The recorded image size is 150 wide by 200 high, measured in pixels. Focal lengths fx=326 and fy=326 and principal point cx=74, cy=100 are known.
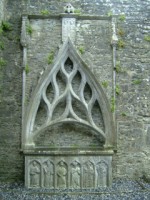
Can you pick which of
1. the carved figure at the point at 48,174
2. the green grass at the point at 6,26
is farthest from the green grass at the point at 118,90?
the green grass at the point at 6,26

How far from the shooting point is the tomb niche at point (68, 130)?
704 cm

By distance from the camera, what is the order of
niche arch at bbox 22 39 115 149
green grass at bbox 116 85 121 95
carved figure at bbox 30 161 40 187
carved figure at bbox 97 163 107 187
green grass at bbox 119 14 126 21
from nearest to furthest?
carved figure at bbox 30 161 40 187 → carved figure at bbox 97 163 107 187 → niche arch at bbox 22 39 115 149 → green grass at bbox 116 85 121 95 → green grass at bbox 119 14 126 21

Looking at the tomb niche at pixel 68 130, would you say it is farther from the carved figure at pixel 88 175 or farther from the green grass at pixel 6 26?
the green grass at pixel 6 26

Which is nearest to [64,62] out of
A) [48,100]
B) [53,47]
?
[53,47]

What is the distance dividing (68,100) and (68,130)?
72 cm

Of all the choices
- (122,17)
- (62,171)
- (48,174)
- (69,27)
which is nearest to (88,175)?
(62,171)

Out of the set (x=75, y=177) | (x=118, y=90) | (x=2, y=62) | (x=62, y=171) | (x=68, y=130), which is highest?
(x=2, y=62)

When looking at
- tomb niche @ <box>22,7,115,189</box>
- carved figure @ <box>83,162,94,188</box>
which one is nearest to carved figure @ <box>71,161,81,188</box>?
tomb niche @ <box>22,7,115,189</box>

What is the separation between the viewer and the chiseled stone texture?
7.56 meters

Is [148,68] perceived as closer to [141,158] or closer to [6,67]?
[141,158]

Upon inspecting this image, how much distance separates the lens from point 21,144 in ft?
24.3

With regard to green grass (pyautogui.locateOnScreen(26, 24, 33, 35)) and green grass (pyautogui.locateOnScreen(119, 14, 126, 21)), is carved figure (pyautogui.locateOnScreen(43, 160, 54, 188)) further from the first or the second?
green grass (pyautogui.locateOnScreen(119, 14, 126, 21))

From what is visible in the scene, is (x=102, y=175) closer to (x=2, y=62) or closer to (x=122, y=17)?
(x=2, y=62)

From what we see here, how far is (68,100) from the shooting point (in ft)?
24.8
